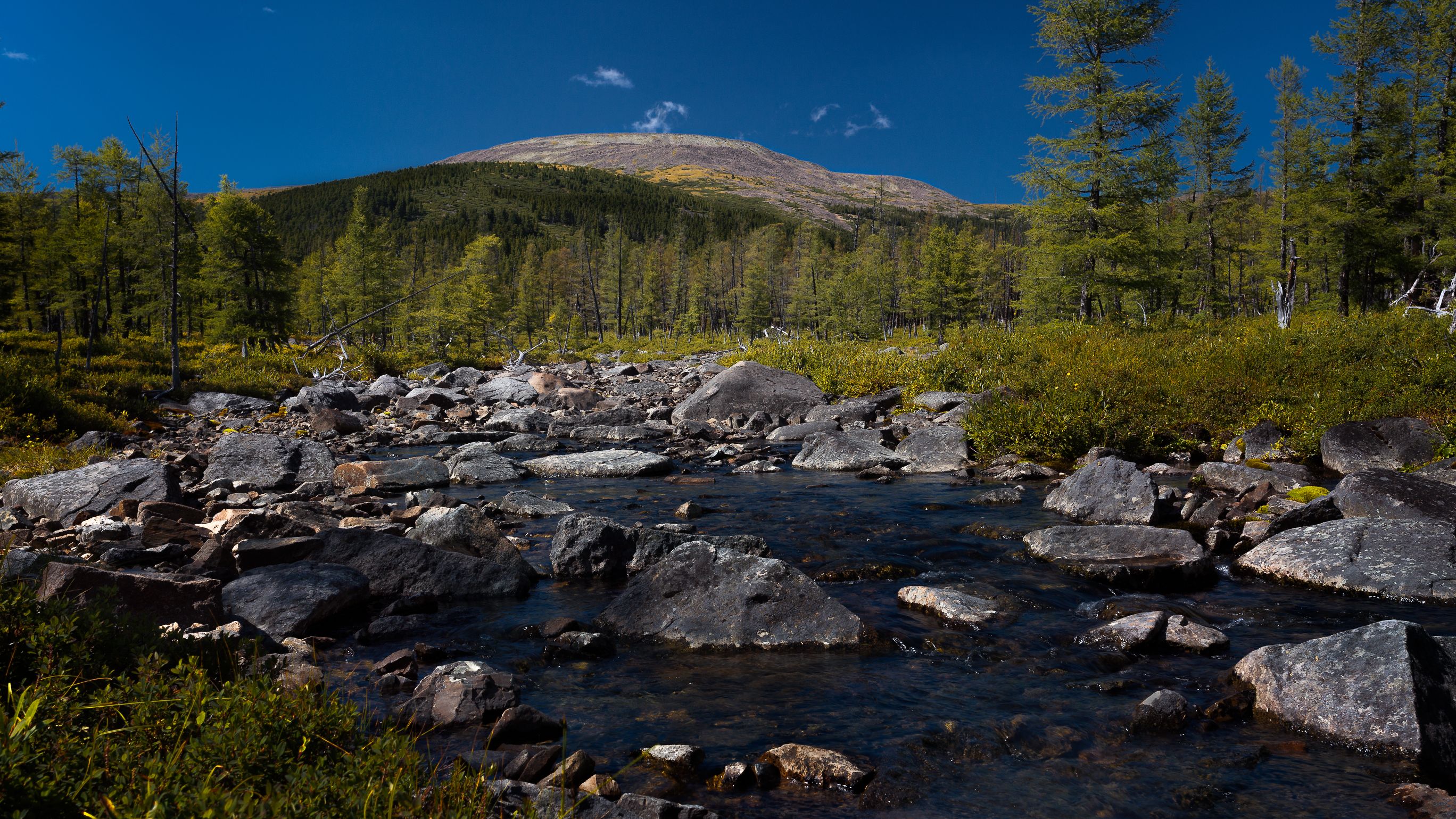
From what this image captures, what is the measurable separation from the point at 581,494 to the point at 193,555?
585 centimetres

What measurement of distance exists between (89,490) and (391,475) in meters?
4.07

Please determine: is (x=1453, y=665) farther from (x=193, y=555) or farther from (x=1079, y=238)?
(x=1079, y=238)

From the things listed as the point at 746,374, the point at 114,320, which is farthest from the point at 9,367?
the point at 114,320

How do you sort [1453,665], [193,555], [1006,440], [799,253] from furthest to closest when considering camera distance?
[799,253]
[1006,440]
[193,555]
[1453,665]

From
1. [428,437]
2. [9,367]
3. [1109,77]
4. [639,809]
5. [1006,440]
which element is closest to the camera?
[639,809]

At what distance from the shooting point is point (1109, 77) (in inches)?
939

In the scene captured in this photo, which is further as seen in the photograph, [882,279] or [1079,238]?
[882,279]

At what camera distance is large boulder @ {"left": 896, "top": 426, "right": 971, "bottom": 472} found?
13648 millimetres

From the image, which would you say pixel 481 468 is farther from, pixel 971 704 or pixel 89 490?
pixel 971 704

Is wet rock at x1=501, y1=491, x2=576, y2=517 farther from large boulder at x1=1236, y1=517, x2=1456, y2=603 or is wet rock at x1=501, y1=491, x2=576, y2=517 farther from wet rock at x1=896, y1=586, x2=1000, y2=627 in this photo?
large boulder at x1=1236, y1=517, x2=1456, y2=603

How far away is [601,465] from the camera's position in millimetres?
14508

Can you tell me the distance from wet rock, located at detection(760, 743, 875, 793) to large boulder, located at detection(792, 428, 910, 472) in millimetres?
10118

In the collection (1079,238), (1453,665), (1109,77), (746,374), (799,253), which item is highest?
(799,253)

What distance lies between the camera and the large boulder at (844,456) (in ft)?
46.2
